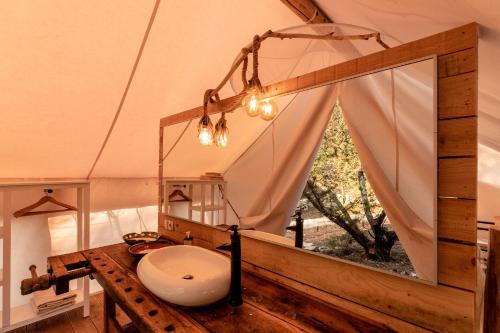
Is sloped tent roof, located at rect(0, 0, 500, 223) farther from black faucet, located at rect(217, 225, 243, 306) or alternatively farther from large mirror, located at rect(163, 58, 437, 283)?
black faucet, located at rect(217, 225, 243, 306)

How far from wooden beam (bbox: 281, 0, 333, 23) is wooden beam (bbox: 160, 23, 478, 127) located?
1.71ft

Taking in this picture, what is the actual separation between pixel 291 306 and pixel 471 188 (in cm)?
70

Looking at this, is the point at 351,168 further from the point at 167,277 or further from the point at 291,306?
the point at 167,277

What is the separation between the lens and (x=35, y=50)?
1.47 m

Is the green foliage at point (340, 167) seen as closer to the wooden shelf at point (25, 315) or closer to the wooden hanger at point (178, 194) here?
the wooden hanger at point (178, 194)

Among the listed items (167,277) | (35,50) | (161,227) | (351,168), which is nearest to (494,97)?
(351,168)

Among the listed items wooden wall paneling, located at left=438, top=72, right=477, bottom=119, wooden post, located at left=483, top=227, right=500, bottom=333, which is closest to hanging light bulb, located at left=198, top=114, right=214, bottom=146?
wooden wall paneling, located at left=438, top=72, right=477, bottom=119

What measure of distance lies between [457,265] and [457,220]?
5.0 inches

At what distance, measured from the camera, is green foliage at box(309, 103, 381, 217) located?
101cm

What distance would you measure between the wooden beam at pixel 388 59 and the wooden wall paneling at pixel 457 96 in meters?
0.03

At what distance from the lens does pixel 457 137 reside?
2.32 feet

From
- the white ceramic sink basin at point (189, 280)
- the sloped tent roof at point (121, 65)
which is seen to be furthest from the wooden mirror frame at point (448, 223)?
the white ceramic sink basin at point (189, 280)

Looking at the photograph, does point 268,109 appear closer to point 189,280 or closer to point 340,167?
point 340,167

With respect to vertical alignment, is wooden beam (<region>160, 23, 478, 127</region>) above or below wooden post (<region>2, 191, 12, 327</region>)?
above
